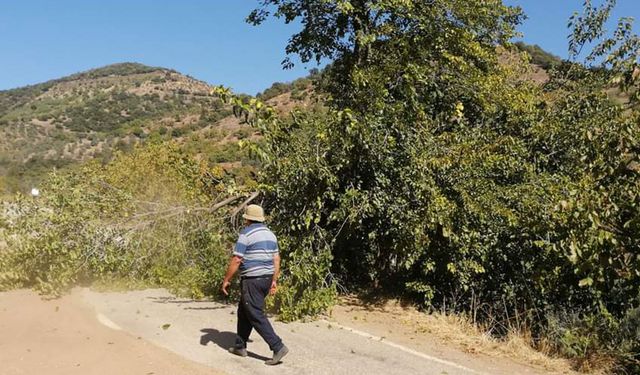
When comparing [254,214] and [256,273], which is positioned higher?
[254,214]

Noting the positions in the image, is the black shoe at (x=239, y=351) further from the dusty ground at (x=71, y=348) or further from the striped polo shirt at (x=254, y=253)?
the striped polo shirt at (x=254, y=253)

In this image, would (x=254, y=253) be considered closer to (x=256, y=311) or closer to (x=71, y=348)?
(x=256, y=311)

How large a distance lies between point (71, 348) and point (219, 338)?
1.69 m

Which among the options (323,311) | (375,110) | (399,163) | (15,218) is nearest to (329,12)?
(375,110)

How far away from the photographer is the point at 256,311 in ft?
19.5

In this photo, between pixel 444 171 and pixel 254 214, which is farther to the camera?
pixel 444 171

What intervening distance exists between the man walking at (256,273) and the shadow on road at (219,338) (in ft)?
1.56

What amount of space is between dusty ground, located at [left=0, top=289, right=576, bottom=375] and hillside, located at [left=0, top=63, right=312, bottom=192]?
29.8m

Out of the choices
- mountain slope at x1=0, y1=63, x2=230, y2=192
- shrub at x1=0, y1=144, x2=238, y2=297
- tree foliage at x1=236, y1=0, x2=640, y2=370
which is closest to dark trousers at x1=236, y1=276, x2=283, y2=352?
tree foliage at x1=236, y1=0, x2=640, y2=370

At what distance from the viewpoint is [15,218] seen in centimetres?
927

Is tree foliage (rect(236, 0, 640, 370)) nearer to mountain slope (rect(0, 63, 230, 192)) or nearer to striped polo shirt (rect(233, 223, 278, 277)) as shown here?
striped polo shirt (rect(233, 223, 278, 277))

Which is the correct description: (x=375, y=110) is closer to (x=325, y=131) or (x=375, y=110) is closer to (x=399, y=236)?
(x=325, y=131)

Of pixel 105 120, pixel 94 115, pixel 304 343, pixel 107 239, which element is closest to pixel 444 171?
pixel 304 343

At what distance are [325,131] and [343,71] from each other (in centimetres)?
333
